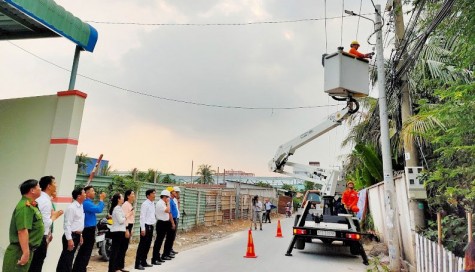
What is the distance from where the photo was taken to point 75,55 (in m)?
6.65

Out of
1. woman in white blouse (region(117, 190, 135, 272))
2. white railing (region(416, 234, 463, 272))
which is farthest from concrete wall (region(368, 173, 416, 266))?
woman in white blouse (region(117, 190, 135, 272))

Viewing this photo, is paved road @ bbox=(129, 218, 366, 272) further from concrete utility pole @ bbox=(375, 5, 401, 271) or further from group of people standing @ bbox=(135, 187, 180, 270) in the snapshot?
concrete utility pole @ bbox=(375, 5, 401, 271)

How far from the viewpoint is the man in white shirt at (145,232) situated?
730 centimetres

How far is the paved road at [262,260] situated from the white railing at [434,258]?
2.06 m

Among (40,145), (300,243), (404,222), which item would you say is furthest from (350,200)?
(40,145)

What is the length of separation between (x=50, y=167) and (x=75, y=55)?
232 cm

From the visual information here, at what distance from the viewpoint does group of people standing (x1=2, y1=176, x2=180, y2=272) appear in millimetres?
3842

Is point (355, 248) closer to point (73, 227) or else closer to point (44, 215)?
point (73, 227)

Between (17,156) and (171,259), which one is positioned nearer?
(17,156)

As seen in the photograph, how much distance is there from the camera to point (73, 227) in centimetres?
549

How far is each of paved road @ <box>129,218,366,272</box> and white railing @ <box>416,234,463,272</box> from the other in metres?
2.06

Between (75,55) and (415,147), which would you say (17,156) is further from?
(415,147)

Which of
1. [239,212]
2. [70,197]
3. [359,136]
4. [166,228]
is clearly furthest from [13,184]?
[239,212]

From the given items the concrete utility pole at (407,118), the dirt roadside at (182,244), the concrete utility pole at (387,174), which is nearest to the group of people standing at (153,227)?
the dirt roadside at (182,244)
